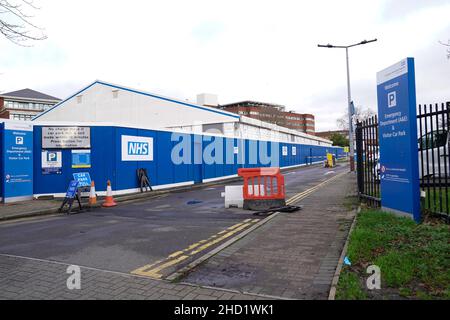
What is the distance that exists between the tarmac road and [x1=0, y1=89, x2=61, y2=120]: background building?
90.1 meters

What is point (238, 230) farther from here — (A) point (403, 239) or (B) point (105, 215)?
(B) point (105, 215)

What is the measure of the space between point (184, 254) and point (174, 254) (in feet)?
0.56

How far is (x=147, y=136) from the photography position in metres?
17.6

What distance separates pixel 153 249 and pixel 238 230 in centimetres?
223

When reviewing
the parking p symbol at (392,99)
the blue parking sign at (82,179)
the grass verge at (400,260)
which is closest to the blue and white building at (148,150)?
the blue parking sign at (82,179)

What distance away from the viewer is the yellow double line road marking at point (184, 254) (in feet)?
17.0

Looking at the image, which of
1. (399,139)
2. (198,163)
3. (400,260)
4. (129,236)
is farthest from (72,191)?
(198,163)

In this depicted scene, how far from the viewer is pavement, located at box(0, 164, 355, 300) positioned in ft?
14.7

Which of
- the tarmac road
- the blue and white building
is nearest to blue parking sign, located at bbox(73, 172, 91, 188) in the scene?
the tarmac road

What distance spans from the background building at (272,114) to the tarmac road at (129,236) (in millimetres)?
71978

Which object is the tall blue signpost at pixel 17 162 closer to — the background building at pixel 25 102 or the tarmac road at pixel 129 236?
the tarmac road at pixel 129 236

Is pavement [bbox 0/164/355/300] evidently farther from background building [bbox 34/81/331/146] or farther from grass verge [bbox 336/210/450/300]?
background building [bbox 34/81/331/146]

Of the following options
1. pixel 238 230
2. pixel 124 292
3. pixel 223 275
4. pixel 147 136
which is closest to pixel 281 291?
pixel 223 275

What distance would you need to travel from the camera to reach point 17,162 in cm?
1373
